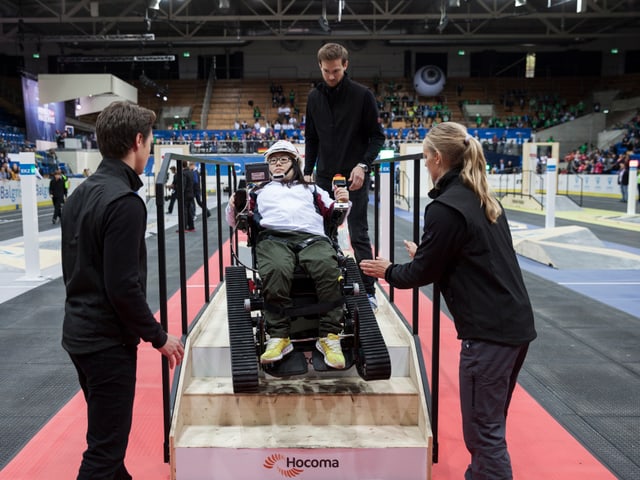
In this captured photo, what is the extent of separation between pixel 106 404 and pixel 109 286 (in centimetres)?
43

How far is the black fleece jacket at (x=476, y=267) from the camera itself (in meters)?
2.01

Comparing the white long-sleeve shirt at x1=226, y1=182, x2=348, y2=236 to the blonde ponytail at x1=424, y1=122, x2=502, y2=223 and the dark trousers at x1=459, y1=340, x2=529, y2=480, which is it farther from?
the dark trousers at x1=459, y1=340, x2=529, y2=480

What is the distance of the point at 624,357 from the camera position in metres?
4.20

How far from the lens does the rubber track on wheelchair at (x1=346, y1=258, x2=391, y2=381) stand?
2.57 metres

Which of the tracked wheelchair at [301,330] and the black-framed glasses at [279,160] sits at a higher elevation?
the black-framed glasses at [279,160]

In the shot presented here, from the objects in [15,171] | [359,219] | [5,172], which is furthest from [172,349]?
[15,171]

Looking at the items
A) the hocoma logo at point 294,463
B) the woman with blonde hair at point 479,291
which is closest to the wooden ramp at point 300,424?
the hocoma logo at point 294,463

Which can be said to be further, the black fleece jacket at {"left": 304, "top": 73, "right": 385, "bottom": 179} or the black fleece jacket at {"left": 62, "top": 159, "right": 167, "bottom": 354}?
the black fleece jacket at {"left": 304, "top": 73, "right": 385, "bottom": 179}

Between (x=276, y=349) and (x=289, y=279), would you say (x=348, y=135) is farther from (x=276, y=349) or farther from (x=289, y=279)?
(x=276, y=349)

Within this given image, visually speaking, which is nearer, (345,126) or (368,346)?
(368,346)

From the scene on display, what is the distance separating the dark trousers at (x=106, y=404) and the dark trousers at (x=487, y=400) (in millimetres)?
1228

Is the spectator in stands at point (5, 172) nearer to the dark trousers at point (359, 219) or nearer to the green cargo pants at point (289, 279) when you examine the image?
the dark trousers at point (359, 219)

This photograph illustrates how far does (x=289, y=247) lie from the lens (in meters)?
2.92

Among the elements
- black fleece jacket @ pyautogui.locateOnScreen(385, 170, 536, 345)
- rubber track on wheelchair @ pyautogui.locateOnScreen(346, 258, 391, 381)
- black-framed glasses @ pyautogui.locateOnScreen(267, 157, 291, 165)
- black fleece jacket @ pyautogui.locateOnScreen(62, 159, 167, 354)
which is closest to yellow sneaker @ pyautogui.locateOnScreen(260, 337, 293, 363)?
rubber track on wheelchair @ pyautogui.locateOnScreen(346, 258, 391, 381)
